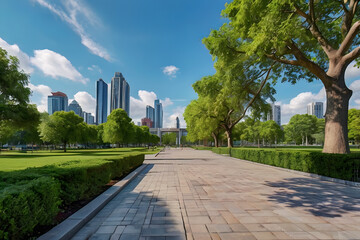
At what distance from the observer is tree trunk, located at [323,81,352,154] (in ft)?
34.4

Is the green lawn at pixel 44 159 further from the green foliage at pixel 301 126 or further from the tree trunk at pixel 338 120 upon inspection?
the green foliage at pixel 301 126

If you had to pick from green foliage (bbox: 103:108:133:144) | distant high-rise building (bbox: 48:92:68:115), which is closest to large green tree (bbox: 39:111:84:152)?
green foliage (bbox: 103:108:133:144)

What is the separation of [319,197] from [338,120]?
278 inches

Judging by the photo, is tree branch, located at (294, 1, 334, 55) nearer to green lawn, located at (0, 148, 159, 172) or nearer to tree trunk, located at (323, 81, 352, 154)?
tree trunk, located at (323, 81, 352, 154)

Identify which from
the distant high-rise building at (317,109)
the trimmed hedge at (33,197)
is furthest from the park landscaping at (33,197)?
the distant high-rise building at (317,109)

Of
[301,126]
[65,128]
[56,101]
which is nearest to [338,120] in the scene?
[65,128]

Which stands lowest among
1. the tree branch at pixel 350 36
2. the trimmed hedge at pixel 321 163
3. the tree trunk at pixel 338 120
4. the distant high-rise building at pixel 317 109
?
the trimmed hedge at pixel 321 163

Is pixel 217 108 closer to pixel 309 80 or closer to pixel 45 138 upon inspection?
pixel 309 80

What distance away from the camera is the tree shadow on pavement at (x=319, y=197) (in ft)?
16.5

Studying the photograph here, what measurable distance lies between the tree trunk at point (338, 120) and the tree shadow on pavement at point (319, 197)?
372 centimetres

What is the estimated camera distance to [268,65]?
1836 cm

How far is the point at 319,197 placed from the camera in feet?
20.2

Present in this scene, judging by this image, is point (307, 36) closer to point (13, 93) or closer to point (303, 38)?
point (303, 38)

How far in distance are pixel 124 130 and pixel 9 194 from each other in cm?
4674
